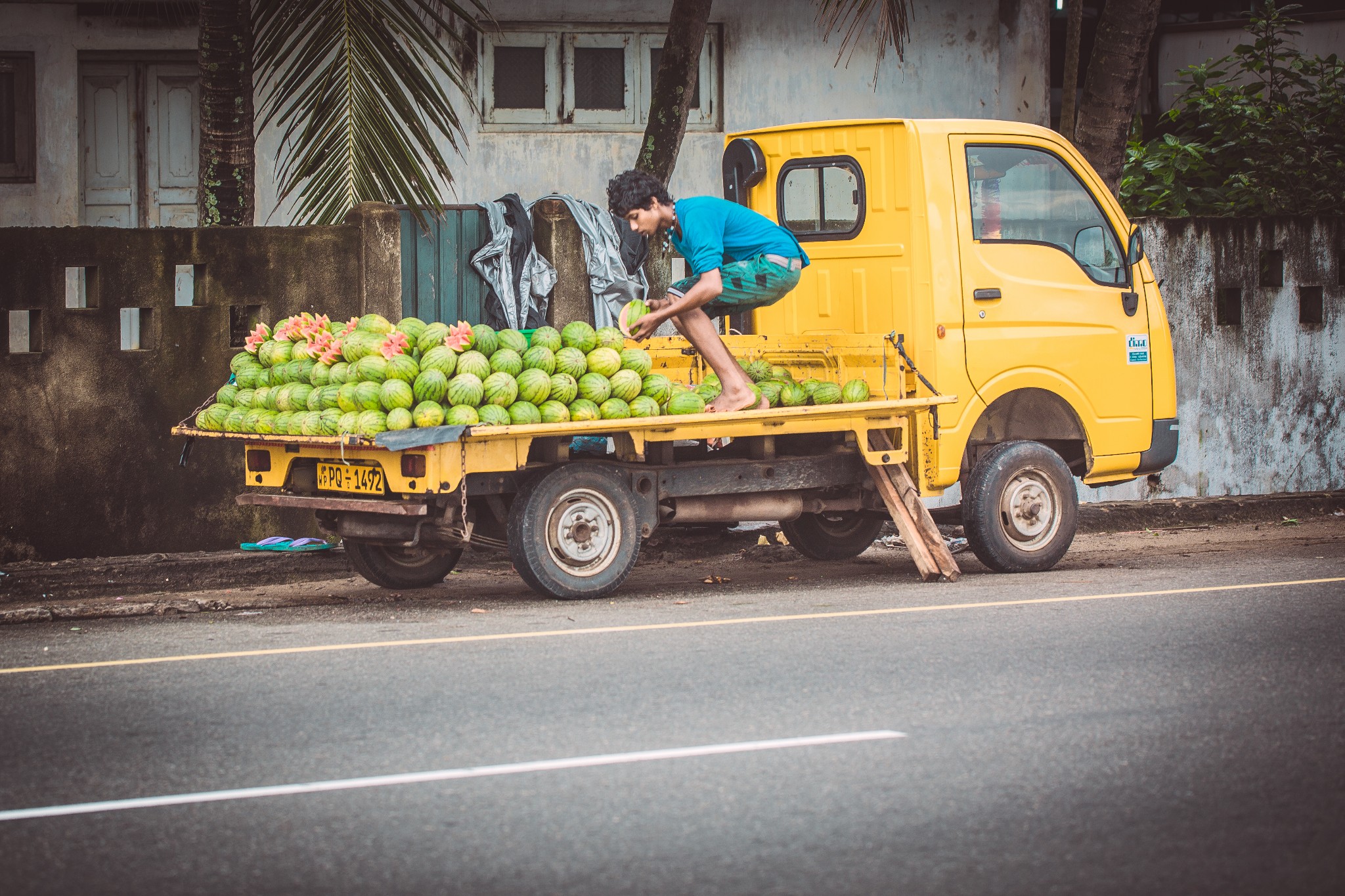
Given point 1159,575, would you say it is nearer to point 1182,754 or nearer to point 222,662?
point 1182,754

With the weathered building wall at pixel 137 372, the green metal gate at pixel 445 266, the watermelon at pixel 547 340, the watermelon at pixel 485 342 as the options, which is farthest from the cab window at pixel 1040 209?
the weathered building wall at pixel 137 372

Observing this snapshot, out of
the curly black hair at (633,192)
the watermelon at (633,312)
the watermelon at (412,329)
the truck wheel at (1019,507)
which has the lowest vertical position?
the truck wheel at (1019,507)

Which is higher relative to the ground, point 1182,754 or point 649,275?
point 649,275

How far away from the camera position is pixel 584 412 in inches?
312

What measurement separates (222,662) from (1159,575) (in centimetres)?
533

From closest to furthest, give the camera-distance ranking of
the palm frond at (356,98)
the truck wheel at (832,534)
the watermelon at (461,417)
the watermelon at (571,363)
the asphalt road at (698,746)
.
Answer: the asphalt road at (698,746), the watermelon at (461,417), the watermelon at (571,363), the palm frond at (356,98), the truck wheel at (832,534)

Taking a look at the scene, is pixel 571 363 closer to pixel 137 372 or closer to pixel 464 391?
pixel 464 391

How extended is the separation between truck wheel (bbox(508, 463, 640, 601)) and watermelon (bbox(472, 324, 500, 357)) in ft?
2.52

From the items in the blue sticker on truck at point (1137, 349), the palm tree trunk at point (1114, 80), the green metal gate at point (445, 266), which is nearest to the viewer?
the blue sticker on truck at point (1137, 349)

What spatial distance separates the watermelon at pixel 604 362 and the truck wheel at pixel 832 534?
2.40 m

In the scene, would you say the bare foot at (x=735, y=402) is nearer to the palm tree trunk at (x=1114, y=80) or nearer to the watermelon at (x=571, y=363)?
the watermelon at (x=571, y=363)

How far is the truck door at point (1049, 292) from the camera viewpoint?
8.90 meters

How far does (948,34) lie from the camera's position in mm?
15648

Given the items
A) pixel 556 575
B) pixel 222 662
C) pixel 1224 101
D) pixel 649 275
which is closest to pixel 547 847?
pixel 222 662
